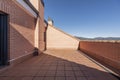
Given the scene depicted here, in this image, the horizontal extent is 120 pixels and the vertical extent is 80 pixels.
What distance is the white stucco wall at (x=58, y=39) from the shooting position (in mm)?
14266

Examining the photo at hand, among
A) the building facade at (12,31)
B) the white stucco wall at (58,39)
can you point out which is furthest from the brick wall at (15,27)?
the white stucco wall at (58,39)

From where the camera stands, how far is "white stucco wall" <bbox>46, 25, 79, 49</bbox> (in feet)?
46.8

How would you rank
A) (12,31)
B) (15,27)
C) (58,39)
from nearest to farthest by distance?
1. (12,31)
2. (15,27)
3. (58,39)

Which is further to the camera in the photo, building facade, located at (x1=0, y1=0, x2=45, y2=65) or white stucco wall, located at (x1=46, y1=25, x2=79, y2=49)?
white stucco wall, located at (x1=46, y1=25, x2=79, y2=49)

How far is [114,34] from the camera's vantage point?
28.9 meters

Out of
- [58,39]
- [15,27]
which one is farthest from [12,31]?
[58,39]

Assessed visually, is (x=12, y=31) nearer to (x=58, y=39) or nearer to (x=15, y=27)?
(x=15, y=27)

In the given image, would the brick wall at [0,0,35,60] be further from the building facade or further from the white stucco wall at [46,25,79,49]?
the white stucco wall at [46,25,79,49]

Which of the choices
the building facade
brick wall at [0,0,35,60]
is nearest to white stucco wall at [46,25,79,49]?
the building facade

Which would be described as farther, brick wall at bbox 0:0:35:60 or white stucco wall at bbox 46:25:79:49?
white stucco wall at bbox 46:25:79:49

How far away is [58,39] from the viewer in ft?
47.2

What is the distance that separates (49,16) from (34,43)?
12407 millimetres

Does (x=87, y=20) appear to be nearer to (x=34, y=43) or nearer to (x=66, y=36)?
(x=66, y=36)

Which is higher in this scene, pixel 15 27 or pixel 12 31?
pixel 15 27
